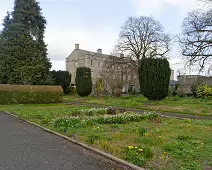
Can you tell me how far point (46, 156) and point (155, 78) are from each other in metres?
16.1

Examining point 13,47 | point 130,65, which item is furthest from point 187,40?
point 13,47

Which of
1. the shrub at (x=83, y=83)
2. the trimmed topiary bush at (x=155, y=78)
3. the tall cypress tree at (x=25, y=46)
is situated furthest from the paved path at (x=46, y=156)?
the shrub at (x=83, y=83)

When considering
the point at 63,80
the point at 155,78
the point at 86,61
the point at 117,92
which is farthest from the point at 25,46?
the point at 155,78

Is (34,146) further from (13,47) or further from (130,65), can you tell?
(130,65)

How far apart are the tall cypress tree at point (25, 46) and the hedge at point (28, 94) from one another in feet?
22.6

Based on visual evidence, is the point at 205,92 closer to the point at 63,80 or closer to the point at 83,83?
the point at 83,83

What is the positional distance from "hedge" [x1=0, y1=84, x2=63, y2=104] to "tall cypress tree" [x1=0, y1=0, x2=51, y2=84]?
6.90 meters

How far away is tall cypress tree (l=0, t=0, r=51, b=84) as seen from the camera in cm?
3077

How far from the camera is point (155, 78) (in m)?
19.8

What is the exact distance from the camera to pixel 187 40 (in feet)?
75.0

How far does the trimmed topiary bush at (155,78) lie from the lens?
1981 centimetres

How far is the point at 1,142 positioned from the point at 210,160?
18.9ft

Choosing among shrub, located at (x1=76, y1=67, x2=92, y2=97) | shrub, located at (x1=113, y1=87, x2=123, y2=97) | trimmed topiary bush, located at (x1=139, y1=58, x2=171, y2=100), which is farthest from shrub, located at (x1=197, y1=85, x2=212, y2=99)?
shrub, located at (x1=76, y1=67, x2=92, y2=97)

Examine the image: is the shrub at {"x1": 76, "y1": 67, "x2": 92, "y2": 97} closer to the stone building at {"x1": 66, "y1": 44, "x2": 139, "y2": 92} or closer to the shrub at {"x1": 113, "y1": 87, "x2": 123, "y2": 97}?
the shrub at {"x1": 113, "y1": 87, "x2": 123, "y2": 97}
